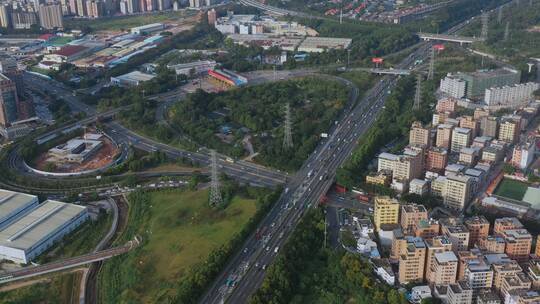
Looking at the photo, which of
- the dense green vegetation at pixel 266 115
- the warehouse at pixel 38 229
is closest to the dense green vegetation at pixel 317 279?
the dense green vegetation at pixel 266 115

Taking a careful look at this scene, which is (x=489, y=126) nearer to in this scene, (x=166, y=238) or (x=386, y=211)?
(x=386, y=211)

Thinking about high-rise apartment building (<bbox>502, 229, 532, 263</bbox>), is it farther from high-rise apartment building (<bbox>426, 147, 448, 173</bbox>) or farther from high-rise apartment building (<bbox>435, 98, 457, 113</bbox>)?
high-rise apartment building (<bbox>435, 98, 457, 113</bbox>)

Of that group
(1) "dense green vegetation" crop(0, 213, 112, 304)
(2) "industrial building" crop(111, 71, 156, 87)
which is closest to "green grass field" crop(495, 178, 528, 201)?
(1) "dense green vegetation" crop(0, 213, 112, 304)

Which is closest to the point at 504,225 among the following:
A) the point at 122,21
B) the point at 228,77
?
the point at 228,77

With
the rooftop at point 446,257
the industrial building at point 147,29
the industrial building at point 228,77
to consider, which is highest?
the industrial building at point 147,29

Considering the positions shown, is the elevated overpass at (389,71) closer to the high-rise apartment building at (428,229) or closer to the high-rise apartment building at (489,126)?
the high-rise apartment building at (489,126)

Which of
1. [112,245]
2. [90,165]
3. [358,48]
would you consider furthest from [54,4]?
[112,245]

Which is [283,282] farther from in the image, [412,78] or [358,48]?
[358,48]
